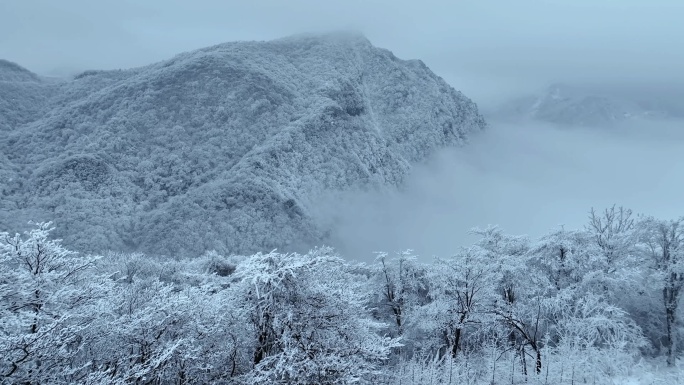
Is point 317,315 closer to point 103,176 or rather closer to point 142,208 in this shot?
point 142,208

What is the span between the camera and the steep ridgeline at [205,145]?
271ft

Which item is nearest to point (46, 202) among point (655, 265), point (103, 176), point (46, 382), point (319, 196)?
point (103, 176)

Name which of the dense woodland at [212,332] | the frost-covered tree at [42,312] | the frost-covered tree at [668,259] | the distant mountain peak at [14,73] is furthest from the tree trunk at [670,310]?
the distant mountain peak at [14,73]

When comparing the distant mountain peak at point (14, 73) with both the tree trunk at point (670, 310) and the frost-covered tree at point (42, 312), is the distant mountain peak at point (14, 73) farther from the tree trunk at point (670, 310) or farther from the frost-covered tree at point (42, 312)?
the tree trunk at point (670, 310)

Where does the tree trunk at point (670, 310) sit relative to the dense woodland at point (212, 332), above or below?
below

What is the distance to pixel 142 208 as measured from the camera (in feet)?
290

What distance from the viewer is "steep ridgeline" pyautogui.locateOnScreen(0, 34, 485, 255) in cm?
8275

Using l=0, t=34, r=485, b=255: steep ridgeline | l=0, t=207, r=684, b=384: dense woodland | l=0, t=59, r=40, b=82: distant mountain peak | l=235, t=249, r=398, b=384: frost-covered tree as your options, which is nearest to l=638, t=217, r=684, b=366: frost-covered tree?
l=0, t=207, r=684, b=384: dense woodland

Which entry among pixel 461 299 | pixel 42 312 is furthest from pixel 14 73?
pixel 42 312

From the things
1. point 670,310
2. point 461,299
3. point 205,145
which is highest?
point 205,145

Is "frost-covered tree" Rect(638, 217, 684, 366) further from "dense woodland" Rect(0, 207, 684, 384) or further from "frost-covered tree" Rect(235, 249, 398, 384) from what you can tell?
"frost-covered tree" Rect(235, 249, 398, 384)

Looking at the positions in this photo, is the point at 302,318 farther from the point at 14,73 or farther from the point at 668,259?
the point at 14,73

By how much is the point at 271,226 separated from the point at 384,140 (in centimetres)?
7290

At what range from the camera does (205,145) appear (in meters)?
108
